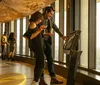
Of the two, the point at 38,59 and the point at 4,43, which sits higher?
the point at 4,43

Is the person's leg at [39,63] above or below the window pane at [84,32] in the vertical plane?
below

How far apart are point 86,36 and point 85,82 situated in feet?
4.64

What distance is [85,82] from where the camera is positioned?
4.46m

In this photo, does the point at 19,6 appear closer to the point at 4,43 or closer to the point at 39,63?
the point at 39,63

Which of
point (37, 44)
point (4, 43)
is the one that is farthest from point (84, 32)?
point (4, 43)

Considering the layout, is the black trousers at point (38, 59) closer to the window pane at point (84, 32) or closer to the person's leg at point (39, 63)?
the person's leg at point (39, 63)

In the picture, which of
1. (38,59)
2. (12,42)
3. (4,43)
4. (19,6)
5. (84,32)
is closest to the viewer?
(19,6)

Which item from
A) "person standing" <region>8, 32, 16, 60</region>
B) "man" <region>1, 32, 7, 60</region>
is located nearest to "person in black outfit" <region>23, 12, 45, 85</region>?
"person standing" <region>8, 32, 16, 60</region>

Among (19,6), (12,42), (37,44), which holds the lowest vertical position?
(37,44)

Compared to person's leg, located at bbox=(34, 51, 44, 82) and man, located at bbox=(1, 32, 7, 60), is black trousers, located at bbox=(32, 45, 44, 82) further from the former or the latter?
man, located at bbox=(1, 32, 7, 60)

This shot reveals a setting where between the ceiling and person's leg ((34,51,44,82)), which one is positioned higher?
the ceiling

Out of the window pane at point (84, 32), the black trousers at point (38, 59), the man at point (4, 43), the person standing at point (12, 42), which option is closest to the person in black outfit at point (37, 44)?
the black trousers at point (38, 59)

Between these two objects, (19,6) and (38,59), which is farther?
(38,59)

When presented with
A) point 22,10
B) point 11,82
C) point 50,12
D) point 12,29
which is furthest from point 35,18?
point 12,29
